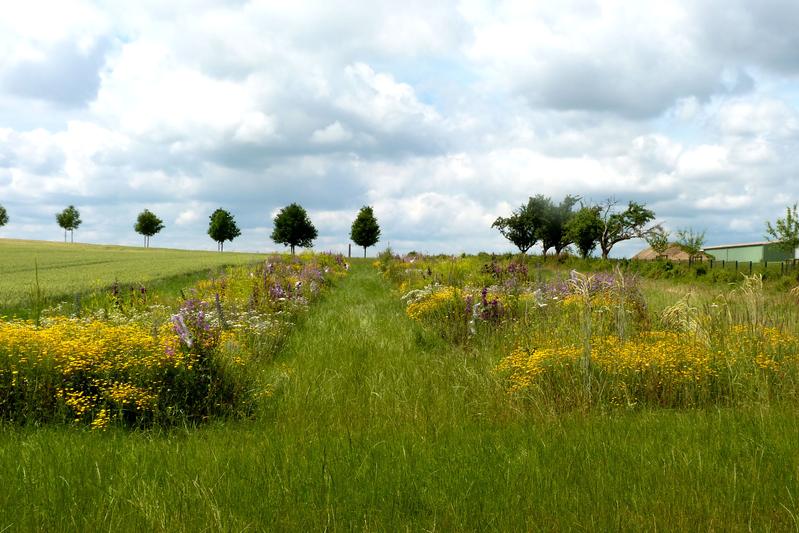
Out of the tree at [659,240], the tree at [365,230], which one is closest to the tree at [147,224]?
the tree at [365,230]

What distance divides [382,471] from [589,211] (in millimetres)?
50162

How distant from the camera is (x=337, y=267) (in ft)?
88.7

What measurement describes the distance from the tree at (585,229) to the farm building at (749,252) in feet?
45.7

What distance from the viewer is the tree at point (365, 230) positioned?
55.2 meters

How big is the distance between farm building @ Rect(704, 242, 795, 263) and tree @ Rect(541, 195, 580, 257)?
14485mm

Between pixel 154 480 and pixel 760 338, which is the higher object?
pixel 760 338

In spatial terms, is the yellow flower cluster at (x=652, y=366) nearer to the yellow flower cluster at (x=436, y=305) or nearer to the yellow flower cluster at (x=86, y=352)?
the yellow flower cluster at (x=86, y=352)

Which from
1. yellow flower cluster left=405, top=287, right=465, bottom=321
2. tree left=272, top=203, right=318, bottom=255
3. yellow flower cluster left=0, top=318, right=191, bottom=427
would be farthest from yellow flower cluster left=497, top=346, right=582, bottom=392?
tree left=272, top=203, right=318, bottom=255

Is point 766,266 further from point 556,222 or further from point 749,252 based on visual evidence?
point 749,252

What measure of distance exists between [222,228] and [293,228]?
1147cm

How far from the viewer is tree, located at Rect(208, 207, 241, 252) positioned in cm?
6325

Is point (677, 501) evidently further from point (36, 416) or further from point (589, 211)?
point (589, 211)

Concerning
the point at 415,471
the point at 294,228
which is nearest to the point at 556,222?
the point at 294,228

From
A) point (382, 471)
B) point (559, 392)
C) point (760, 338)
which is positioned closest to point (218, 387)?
point (382, 471)
